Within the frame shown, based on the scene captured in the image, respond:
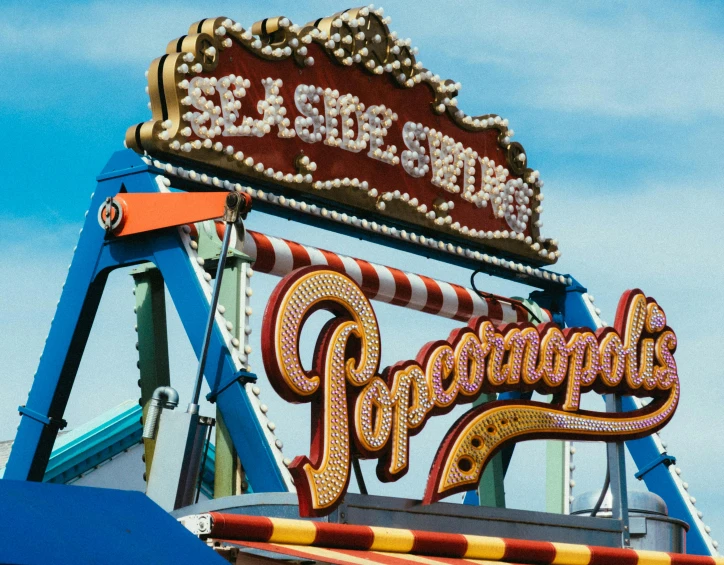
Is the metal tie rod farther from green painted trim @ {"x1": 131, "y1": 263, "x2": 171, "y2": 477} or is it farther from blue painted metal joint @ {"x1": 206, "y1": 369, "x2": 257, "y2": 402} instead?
green painted trim @ {"x1": 131, "y1": 263, "x2": 171, "y2": 477}

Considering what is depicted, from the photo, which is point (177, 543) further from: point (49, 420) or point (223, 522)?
point (49, 420)

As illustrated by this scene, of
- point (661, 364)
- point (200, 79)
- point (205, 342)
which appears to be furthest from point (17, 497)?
point (661, 364)

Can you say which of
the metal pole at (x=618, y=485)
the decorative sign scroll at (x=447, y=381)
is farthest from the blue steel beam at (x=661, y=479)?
the metal pole at (x=618, y=485)

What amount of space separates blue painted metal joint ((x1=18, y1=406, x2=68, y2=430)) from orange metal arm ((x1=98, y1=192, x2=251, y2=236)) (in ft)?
4.35

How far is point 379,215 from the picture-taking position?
11.3 metres

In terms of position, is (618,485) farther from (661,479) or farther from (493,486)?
(493,486)

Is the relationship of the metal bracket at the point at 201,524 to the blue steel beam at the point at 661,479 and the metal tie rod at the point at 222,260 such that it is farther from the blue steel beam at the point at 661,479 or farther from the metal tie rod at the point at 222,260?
the blue steel beam at the point at 661,479

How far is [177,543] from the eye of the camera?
5.72m

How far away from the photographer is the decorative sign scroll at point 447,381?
25.5 ft

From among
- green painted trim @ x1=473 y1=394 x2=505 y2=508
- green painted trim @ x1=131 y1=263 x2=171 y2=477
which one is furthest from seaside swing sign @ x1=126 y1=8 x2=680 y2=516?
green painted trim @ x1=473 y1=394 x2=505 y2=508

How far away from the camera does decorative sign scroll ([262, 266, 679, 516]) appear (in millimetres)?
7781

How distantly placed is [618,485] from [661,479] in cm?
241

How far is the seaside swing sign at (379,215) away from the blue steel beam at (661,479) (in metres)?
0.71

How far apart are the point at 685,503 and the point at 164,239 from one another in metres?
5.28
